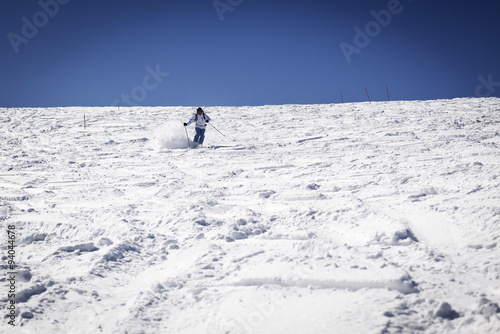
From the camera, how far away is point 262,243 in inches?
150

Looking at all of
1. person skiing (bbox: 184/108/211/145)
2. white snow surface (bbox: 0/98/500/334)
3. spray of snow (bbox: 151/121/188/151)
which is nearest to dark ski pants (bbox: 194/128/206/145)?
person skiing (bbox: 184/108/211/145)

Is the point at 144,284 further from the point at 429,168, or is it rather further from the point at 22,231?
the point at 429,168

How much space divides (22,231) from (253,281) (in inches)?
141

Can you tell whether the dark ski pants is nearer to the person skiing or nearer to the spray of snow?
the person skiing

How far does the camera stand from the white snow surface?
258cm

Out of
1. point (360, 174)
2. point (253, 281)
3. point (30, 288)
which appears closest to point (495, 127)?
point (360, 174)

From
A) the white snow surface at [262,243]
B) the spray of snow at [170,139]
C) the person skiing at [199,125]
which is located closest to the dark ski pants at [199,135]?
the person skiing at [199,125]

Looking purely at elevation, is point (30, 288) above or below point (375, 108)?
below

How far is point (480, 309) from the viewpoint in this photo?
7.82ft

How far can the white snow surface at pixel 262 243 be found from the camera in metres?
2.58

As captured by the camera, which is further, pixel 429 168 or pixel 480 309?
pixel 429 168

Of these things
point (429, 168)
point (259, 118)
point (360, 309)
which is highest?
point (259, 118)

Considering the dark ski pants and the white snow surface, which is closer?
the white snow surface

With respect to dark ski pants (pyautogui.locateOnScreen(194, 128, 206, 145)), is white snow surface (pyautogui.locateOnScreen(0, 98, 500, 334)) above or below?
below
